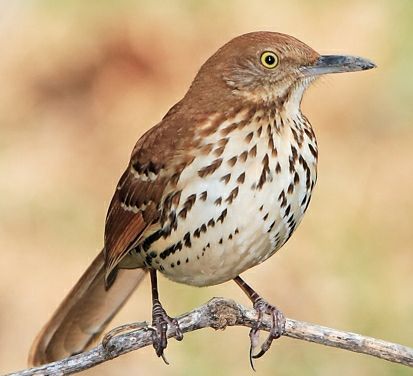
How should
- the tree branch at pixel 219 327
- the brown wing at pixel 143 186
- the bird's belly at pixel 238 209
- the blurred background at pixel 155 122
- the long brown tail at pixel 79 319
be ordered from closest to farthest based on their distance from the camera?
the tree branch at pixel 219 327 < the bird's belly at pixel 238 209 < the brown wing at pixel 143 186 < the long brown tail at pixel 79 319 < the blurred background at pixel 155 122

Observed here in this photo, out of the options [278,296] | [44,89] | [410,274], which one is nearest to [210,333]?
[278,296]

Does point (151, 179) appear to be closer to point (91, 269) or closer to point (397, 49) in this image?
point (91, 269)

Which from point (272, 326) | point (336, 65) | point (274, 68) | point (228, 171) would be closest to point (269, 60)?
point (274, 68)

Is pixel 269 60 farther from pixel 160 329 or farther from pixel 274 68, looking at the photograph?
pixel 160 329

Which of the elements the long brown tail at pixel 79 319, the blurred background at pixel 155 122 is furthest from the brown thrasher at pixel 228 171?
the blurred background at pixel 155 122

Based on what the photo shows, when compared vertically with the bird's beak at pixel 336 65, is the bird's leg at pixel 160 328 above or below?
below

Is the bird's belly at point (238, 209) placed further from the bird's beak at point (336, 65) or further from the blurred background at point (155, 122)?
Result: the blurred background at point (155, 122)

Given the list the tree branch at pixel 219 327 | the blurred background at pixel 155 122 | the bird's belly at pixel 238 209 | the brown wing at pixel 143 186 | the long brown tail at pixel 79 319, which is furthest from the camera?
the blurred background at pixel 155 122
